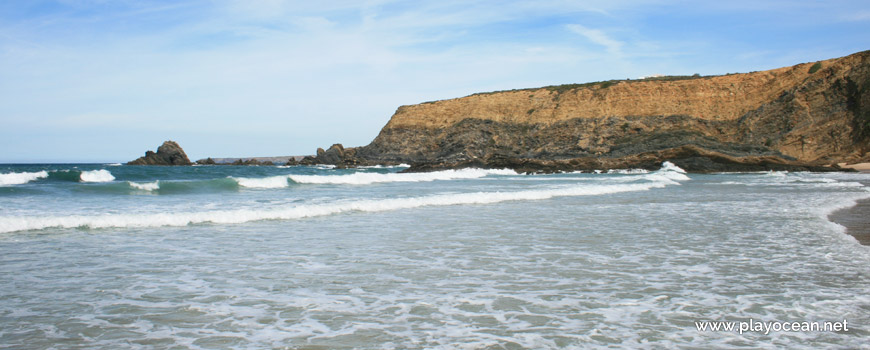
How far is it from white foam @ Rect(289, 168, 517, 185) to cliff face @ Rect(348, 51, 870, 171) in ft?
8.98

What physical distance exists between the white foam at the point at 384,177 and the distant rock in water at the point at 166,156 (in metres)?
49.3

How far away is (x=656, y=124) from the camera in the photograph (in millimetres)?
52719

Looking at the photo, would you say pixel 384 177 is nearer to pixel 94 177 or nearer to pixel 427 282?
pixel 94 177

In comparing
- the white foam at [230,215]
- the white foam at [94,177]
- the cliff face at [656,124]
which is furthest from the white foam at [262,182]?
the cliff face at [656,124]

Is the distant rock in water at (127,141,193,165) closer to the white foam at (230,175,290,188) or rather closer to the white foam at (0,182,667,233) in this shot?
the white foam at (230,175,290,188)

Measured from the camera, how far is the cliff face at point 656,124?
4278 centimetres

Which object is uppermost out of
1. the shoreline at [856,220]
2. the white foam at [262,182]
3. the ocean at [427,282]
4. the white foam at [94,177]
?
the white foam at [94,177]

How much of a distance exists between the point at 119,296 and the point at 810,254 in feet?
24.0

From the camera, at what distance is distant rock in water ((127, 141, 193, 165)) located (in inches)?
2923

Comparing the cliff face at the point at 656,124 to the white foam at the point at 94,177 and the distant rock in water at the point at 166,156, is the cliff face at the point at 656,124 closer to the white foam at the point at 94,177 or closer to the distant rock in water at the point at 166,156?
the white foam at the point at 94,177

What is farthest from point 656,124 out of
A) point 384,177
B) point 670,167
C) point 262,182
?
point 262,182

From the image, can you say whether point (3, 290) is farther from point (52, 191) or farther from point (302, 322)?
point (52, 191)

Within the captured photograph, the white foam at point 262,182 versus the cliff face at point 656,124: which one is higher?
the cliff face at point 656,124

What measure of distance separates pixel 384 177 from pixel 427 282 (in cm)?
2765
